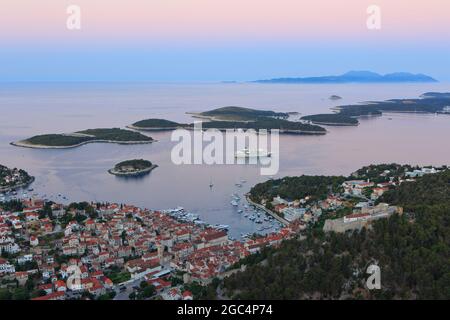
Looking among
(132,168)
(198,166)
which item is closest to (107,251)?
(132,168)

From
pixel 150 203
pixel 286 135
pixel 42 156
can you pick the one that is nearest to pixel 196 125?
pixel 286 135

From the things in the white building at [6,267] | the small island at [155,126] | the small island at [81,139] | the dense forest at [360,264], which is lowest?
the white building at [6,267]

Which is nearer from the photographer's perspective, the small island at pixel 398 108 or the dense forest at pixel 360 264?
the dense forest at pixel 360 264

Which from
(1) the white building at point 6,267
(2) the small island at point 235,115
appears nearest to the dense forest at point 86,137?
(2) the small island at point 235,115

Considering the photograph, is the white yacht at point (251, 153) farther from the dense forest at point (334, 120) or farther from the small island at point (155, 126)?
the dense forest at point (334, 120)

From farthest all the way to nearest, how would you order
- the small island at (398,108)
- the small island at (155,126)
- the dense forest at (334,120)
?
the small island at (398,108), the dense forest at (334,120), the small island at (155,126)

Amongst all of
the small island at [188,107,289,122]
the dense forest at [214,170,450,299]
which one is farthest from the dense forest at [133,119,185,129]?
the dense forest at [214,170,450,299]

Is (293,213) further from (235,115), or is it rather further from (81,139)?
(235,115)
